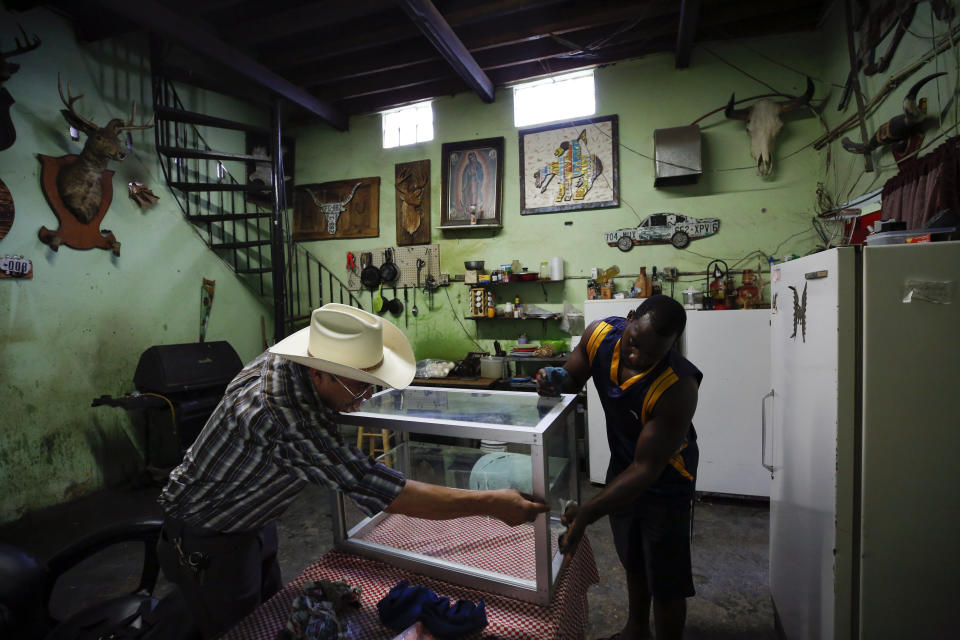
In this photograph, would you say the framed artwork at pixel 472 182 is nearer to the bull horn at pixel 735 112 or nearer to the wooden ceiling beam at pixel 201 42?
the wooden ceiling beam at pixel 201 42

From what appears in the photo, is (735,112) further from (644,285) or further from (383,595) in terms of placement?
(383,595)

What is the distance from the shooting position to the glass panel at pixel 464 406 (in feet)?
4.56

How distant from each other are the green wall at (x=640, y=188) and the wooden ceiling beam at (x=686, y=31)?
0.18m

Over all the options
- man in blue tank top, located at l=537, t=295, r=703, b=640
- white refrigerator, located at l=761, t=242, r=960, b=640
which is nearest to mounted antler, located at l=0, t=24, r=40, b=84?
man in blue tank top, located at l=537, t=295, r=703, b=640

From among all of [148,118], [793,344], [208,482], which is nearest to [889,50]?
[793,344]

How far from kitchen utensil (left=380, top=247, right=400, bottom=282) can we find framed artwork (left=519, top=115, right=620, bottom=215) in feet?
5.52

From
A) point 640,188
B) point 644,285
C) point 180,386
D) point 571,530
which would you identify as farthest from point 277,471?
point 640,188

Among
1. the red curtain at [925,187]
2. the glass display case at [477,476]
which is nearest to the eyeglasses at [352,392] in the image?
the glass display case at [477,476]

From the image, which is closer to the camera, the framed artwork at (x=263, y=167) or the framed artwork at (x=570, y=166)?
the framed artwork at (x=570, y=166)

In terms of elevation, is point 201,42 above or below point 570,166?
above

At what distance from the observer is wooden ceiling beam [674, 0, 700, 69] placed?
10.9 feet

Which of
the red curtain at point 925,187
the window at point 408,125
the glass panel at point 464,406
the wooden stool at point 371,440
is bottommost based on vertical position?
the wooden stool at point 371,440

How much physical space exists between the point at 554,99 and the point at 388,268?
106 inches

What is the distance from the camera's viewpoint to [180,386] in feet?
12.0
